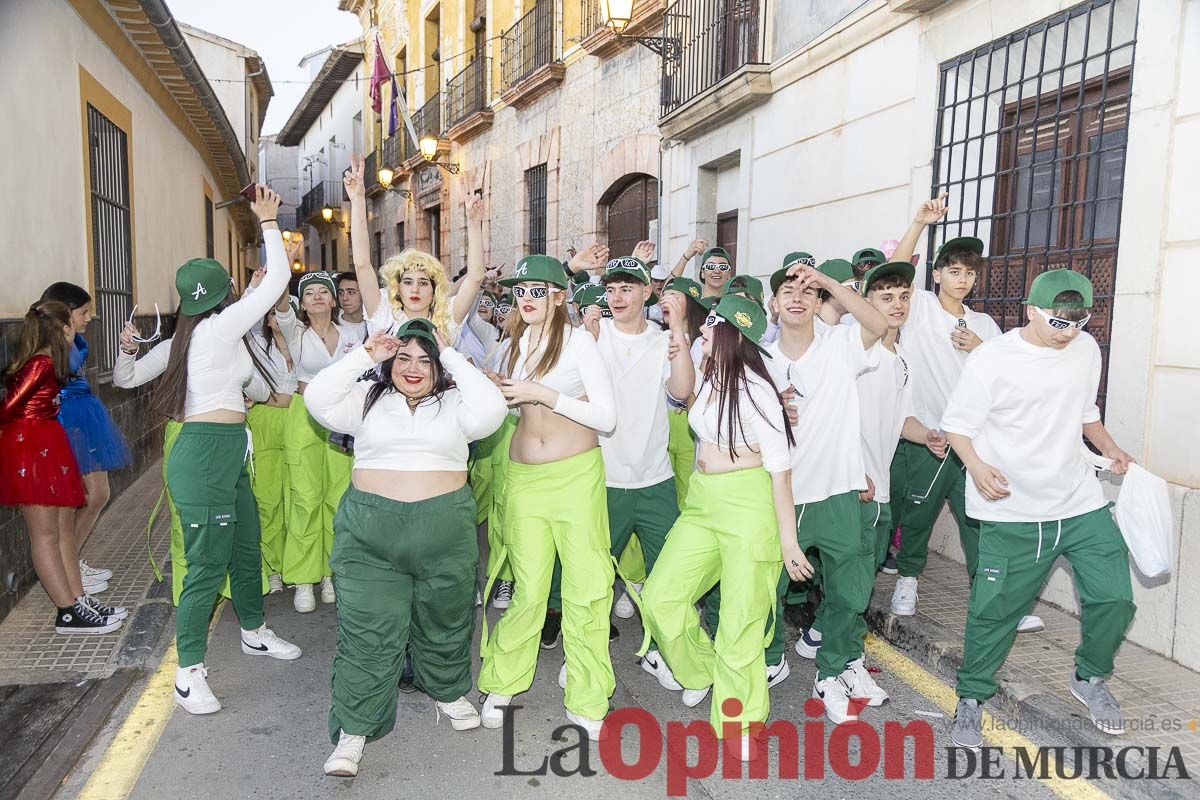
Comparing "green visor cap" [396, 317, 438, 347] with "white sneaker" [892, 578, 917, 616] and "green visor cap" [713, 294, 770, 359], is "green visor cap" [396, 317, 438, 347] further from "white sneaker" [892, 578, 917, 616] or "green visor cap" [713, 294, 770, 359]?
"white sneaker" [892, 578, 917, 616]

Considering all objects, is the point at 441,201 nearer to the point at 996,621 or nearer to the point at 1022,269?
the point at 1022,269

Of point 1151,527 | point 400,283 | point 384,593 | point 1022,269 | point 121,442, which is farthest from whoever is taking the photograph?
point 1022,269

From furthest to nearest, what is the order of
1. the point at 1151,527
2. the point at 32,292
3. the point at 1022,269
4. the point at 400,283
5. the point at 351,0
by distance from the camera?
the point at 351,0 → the point at 32,292 → the point at 1022,269 → the point at 400,283 → the point at 1151,527

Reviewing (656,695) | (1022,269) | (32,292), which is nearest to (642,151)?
(1022,269)

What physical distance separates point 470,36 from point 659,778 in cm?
1880

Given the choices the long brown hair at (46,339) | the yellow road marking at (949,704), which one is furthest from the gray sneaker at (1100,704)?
the long brown hair at (46,339)

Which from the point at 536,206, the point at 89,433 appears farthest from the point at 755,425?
the point at 536,206

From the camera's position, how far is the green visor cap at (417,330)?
330 cm

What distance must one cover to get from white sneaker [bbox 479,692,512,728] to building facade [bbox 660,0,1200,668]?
322 cm

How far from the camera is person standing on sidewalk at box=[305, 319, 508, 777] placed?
329 centimetres

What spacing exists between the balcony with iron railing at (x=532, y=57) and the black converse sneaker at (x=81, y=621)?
36.5ft

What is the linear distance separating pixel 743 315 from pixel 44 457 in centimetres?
371

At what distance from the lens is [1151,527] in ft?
11.7

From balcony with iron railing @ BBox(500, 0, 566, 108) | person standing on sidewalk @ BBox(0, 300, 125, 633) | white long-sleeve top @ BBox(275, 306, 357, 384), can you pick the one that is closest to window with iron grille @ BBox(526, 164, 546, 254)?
balcony with iron railing @ BBox(500, 0, 566, 108)
